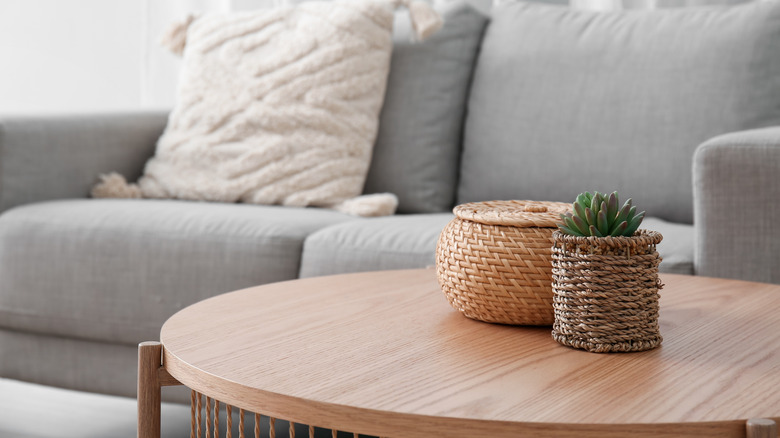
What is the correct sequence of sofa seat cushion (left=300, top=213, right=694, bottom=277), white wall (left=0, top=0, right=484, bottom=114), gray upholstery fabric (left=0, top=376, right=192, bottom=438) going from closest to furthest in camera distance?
1. sofa seat cushion (left=300, top=213, right=694, bottom=277)
2. gray upholstery fabric (left=0, top=376, right=192, bottom=438)
3. white wall (left=0, top=0, right=484, bottom=114)

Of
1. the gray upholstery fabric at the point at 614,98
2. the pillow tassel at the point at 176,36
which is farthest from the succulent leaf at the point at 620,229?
the pillow tassel at the point at 176,36

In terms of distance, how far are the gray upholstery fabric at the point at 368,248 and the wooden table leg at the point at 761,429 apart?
897mm

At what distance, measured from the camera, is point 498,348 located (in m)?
0.75

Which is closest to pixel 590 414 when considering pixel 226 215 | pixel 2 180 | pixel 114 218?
pixel 226 215

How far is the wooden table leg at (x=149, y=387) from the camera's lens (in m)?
0.77

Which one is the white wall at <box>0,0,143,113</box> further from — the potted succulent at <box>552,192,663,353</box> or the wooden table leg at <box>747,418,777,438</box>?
the wooden table leg at <box>747,418,777,438</box>

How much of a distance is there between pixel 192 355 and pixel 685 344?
0.43m

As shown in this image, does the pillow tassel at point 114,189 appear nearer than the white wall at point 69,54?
Yes

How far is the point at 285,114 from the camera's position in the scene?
1.95 metres

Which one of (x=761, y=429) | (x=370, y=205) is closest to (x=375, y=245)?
(x=370, y=205)

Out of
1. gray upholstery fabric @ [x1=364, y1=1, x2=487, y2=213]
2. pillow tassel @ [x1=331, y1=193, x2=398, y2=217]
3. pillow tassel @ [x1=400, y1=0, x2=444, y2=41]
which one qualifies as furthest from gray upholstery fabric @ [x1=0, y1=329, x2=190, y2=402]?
pillow tassel @ [x1=400, y1=0, x2=444, y2=41]

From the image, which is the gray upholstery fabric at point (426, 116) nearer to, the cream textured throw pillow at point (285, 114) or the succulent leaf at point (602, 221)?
the cream textured throw pillow at point (285, 114)

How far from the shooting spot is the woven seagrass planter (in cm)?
72

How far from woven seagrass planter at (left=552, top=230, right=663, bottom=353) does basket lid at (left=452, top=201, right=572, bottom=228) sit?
0.22 ft
